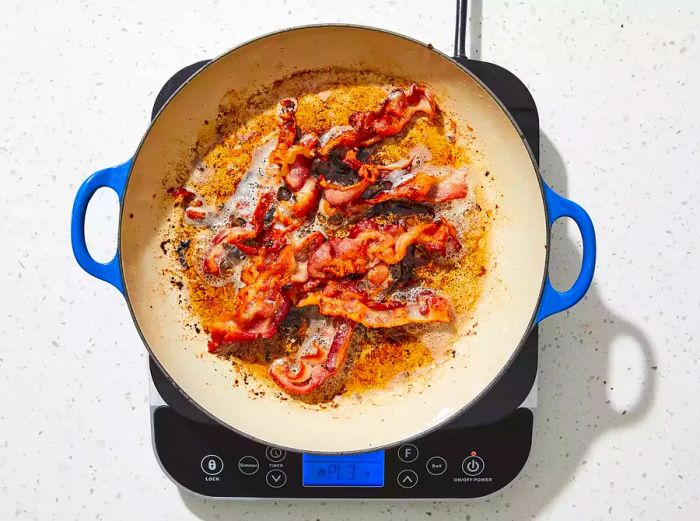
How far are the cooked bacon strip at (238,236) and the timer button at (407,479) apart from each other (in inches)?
13.9

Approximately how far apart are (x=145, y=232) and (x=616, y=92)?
2.16ft

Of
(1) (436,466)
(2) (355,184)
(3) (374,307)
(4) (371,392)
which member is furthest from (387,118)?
(1) (436,466)

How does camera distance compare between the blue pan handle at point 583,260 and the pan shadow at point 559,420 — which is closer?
the blue pan handle at point 583,260

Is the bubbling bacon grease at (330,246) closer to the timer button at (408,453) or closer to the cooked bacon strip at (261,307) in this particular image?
the cooked bacon strip at (261,307)

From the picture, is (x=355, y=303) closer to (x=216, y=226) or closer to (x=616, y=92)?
(x=216, y=226)

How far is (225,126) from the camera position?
0.93 meters

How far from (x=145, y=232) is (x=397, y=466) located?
0.45 m

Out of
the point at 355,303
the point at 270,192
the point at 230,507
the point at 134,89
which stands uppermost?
the point at 134,89

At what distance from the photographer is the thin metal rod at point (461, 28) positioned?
0.90 m

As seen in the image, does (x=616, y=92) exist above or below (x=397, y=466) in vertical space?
above

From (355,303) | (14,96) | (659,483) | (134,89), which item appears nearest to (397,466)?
(355,303)

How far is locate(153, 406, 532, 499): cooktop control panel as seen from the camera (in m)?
0.92

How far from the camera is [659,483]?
38.7 inches

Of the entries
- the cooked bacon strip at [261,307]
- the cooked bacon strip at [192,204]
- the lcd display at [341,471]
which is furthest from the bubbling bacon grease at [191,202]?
the lcd display at [341,471]
